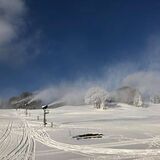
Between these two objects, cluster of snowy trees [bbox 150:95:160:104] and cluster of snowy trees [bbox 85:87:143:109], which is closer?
cluster of snowy trees [bbox 85:87:143:109]

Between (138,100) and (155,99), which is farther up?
(155,99)

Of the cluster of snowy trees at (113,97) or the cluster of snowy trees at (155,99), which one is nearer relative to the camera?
the cluster of snowy trees at (113,97)

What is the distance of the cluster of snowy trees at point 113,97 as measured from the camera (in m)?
78.8

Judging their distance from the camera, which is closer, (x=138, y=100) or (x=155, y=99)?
(x=138, y=100)

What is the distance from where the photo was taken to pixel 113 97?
287 feet

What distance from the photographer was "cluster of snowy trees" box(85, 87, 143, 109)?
7875 centimetres

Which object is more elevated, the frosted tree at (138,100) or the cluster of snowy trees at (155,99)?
the cluster of snowy trees at (155,99)

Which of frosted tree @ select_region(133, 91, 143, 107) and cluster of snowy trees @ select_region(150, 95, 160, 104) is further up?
cluster of snowy trees @ select_region(150, 95, 160, 104)

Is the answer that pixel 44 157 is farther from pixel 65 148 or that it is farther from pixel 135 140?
pixel 135 140

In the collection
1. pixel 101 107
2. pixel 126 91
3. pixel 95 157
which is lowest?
pixel 95 157

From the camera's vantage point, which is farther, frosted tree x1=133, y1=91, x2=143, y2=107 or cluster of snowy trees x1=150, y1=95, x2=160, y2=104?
cluster of snowy trees x1=150, y1=95, x2=160, y2=104

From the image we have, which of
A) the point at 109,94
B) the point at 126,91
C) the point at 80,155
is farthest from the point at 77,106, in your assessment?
the point at 80,155

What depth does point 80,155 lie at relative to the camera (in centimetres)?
1747

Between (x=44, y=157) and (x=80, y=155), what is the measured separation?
6.20 ft
